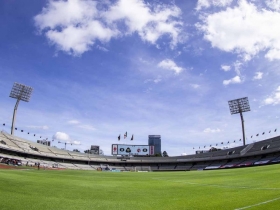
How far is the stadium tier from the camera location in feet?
226

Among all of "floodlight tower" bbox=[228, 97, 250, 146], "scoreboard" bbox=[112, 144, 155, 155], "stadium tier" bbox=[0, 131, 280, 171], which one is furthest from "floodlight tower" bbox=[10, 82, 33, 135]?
"floodlight tower" bbox=[228, 97, 250, 146]

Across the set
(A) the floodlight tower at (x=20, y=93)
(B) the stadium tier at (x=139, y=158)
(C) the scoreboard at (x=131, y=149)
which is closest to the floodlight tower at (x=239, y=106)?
(B) the stadium tier at (x=139, y=158)

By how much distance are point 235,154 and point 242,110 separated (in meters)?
16.8

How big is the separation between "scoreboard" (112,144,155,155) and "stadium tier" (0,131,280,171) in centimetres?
837

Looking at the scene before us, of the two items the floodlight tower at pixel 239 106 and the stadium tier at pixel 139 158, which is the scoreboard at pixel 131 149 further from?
the floodlight tower at pixel 239 106

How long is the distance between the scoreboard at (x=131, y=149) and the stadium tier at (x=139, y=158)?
837 cm

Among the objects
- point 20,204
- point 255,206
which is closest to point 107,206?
Answer: point 20,204

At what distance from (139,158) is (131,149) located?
12882 mm

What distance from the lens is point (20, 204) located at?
7.54m

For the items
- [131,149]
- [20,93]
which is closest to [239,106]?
[131,149]

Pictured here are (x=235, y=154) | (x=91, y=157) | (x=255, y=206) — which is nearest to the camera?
(x=255, y=206)

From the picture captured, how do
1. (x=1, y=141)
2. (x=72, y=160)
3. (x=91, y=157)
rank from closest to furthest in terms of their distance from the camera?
1. (x=1, y=141)
2. (x=72, y=160)
3. (x=91, y=157)

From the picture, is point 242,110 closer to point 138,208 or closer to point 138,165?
point 138,165

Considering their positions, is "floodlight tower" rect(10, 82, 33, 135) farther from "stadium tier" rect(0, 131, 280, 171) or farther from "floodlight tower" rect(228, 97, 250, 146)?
"floodlight tower" rect(228, 97, 250, 146)
